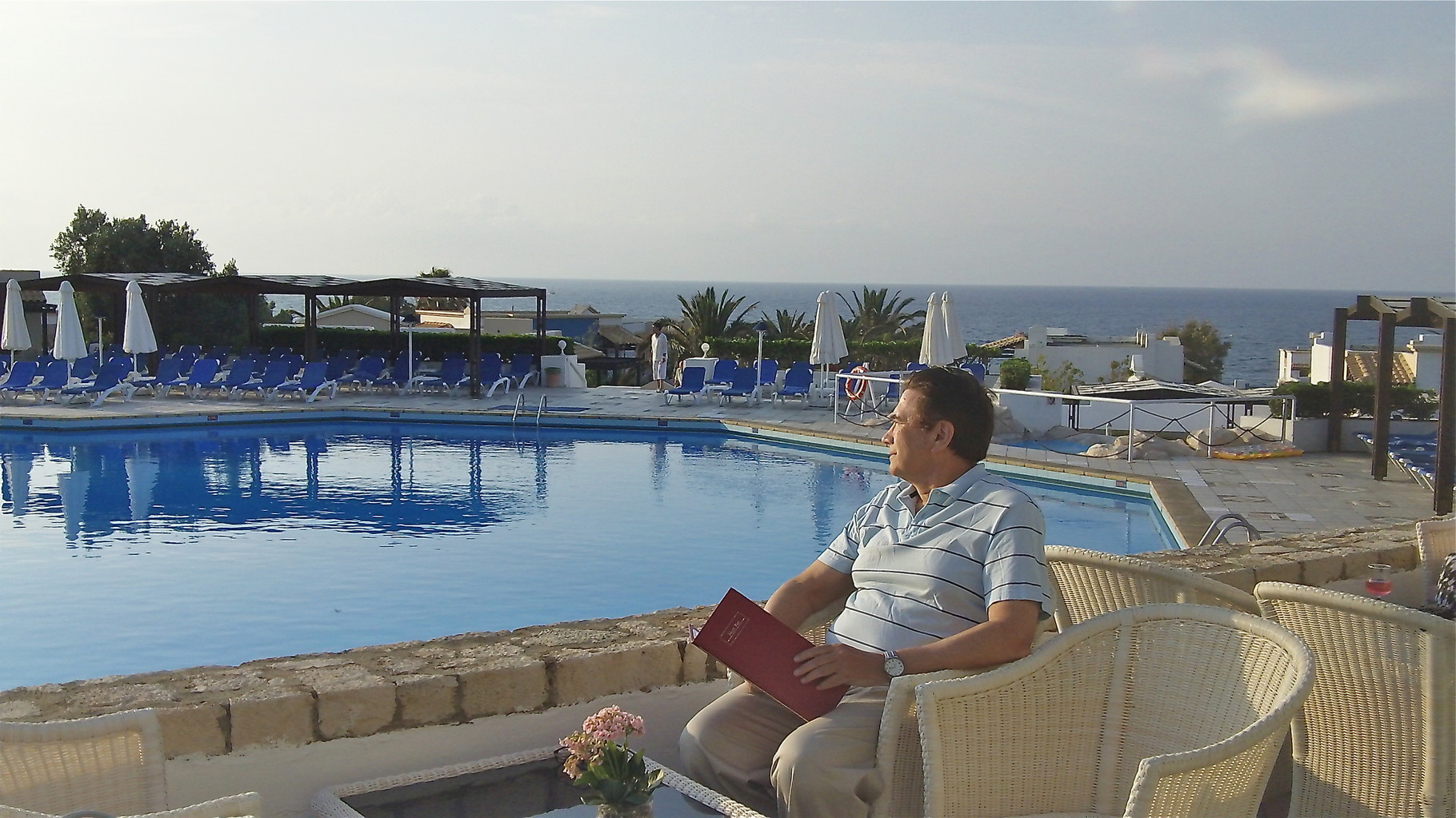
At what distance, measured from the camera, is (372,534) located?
8.57 metres

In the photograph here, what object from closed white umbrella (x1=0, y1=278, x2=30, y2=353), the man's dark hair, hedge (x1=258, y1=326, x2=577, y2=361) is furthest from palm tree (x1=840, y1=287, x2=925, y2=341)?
the man's dark hair

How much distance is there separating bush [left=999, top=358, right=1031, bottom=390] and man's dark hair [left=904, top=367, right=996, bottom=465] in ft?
42.8

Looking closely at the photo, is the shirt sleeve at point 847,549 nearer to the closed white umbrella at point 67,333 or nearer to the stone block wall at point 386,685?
the stone block wall at point 386,685

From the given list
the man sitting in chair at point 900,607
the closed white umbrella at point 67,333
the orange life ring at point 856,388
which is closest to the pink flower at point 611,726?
the man sitting in chair at point 900,607

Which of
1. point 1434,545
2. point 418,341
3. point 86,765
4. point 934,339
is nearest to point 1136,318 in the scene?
point 418,341

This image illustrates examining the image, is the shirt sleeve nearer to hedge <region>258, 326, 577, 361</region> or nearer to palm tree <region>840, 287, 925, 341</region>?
hedge <region>258, 326, 577, 361</region>

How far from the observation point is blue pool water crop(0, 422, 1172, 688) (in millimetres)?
6387

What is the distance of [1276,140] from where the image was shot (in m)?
13.7

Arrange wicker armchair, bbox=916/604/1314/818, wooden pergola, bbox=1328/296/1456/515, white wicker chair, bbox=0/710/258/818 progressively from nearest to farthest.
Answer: white wicker chair, bbox=0/710/258/818 → wicker armchair, bbox=916/604/1314/818 → wooden pergola, bbox=1328/296/1456/515

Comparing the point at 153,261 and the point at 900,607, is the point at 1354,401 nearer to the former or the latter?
the point at 900,607

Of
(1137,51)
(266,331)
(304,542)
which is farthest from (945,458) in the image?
(266,331)

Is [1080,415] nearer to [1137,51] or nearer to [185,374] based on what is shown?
[1137,51]

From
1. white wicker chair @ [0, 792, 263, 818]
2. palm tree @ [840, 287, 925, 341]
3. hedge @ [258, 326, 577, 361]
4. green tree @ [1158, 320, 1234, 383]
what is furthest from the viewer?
green tree @ [1158, 320, 1234, 383]

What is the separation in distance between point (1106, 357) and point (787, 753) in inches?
846
